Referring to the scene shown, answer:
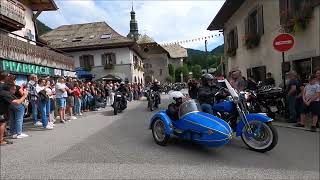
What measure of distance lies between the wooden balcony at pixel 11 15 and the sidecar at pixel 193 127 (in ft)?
40.4

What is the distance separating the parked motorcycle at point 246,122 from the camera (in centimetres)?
705

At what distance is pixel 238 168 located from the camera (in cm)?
611

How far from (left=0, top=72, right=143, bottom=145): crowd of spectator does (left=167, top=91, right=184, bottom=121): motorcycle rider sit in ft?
12.8

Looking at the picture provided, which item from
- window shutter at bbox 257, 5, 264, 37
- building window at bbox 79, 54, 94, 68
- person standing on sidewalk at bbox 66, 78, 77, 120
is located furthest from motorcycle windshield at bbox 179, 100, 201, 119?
building window at bbox 79, 54, 94, 68

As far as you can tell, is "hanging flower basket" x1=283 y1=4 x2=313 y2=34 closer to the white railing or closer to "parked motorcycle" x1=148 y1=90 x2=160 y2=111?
"parked motorcycle" x1=148 y1=90 x2=160 y2=111

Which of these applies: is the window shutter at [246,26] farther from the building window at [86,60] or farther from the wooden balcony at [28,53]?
the building window at [86,60]

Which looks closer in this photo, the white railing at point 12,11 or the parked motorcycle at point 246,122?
the parked motorcycle at point 246,122

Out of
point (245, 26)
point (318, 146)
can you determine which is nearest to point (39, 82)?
point (318, 146)

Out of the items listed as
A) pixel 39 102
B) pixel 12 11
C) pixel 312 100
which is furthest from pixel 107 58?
pixel 312 100

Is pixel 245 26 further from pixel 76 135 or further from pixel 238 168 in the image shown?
pixel 238 168

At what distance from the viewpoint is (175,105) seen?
27.1 ft

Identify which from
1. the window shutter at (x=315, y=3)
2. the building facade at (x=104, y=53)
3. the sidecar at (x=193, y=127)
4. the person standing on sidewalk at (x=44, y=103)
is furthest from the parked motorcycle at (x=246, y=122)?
the building facade at (x=104, y=53)

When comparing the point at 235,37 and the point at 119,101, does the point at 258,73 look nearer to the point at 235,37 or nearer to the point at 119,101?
the point at 235,37

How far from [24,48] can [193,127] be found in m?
13.0
